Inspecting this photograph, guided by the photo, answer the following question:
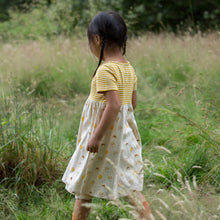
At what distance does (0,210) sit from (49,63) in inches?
135

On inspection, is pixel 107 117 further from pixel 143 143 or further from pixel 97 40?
pixel 143 143

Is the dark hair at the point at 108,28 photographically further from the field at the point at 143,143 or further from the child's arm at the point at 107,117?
the field at the point at 143,143

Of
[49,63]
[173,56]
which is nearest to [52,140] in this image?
[49,63]

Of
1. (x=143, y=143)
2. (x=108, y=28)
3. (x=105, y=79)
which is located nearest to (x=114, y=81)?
(x=105, y=79)

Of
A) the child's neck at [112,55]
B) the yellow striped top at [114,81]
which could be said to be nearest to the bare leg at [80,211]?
the yellow striped top at [114,81]

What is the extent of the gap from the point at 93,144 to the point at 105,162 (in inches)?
5.9

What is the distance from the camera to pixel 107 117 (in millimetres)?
1565

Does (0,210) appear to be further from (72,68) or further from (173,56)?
(173,56)

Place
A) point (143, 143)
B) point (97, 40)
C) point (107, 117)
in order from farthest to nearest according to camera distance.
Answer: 1. point (143, 143)
2. point (97, 40)
3. point (107, 117)

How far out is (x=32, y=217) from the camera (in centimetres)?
191

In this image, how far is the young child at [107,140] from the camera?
1639 millimetres

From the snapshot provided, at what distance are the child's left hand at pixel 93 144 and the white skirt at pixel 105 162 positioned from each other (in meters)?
0.08

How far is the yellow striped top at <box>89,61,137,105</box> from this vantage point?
62.3 inches

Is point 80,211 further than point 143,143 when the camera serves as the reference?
No
